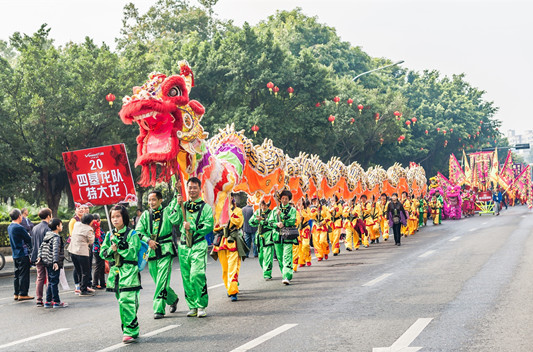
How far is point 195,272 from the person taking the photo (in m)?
9.18

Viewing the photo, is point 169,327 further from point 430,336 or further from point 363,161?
point 363,161

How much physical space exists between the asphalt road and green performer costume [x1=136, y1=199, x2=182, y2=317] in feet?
1.21


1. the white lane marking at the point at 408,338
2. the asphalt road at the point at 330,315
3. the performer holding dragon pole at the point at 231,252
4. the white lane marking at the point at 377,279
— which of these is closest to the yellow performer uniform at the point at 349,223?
the asphalt road at the point at 330,315

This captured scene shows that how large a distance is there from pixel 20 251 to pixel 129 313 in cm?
Answer: 538

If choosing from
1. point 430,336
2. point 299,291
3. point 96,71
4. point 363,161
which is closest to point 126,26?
point 363,161

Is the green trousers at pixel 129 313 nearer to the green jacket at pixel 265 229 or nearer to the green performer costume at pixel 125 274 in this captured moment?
the green performer costume at pixel 125 274

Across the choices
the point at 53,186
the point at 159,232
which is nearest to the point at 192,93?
the point at 53,186

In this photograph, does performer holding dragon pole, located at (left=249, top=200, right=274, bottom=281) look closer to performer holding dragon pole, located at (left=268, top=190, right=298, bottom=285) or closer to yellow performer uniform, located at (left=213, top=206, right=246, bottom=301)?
performer holding dragon pole, located at (left=268, top=190, right=298, bottom=285)

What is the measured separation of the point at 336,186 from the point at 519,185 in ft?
132

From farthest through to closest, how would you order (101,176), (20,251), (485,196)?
(485,196) → (101,176) → (20,251)

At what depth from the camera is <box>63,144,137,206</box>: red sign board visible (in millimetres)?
17688

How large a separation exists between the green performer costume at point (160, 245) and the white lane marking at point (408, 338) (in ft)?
10.7

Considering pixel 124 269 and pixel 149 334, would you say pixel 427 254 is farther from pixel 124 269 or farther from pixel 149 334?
pixel 124 269

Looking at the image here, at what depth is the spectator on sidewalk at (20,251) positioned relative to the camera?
40.5ft
